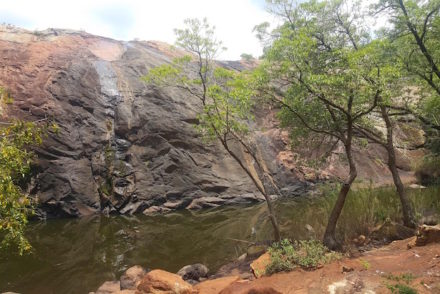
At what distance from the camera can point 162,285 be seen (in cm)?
815

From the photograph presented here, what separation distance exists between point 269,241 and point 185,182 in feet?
42.5

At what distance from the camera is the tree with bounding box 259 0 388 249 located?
9078mm

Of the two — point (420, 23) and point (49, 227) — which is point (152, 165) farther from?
point (420, 23)

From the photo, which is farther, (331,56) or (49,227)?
(49,227)

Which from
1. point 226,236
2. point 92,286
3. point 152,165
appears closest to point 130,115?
point 152,165

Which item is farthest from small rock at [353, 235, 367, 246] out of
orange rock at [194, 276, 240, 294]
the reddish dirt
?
orange rock at [194, 276, 240, 294]

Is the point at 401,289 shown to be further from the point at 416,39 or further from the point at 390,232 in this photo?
the point at 416,39

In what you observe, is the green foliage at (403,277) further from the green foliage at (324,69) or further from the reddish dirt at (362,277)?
the green foliage at (324,69)

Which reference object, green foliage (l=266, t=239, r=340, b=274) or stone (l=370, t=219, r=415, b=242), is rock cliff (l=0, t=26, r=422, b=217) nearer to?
stone (l=370, t=219, r=415, b=242)

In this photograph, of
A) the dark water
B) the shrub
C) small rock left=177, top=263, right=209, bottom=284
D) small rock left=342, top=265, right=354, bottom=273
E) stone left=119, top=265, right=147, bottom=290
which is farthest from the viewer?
the dark water

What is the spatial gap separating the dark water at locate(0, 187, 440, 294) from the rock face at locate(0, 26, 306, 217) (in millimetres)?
2631

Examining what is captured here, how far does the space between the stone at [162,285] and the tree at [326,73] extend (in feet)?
14.1

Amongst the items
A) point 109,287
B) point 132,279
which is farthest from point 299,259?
point 109,287

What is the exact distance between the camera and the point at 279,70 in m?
9.49
